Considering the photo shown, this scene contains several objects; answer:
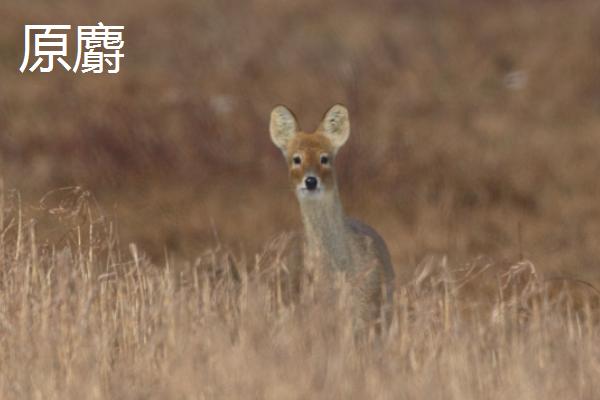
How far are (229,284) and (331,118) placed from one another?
216 centimetres

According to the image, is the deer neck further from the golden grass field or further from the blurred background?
the blurred background

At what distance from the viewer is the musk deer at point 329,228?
1189 cm

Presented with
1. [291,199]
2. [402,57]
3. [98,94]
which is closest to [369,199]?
[291,199]

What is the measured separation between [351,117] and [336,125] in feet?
43.3

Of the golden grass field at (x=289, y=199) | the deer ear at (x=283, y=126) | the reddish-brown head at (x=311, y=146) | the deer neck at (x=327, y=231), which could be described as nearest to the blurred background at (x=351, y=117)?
the golden grass field at (x=289, y=199)

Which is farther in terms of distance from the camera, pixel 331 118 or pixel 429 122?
pixel 429 122

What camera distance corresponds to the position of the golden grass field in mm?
9477

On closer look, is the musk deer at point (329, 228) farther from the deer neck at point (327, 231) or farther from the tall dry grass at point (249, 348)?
the tall dry grass at point (249, 348)

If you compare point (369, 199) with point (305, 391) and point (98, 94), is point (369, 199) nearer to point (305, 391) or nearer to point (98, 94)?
point (98, 94)

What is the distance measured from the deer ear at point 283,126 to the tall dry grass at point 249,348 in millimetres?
1842

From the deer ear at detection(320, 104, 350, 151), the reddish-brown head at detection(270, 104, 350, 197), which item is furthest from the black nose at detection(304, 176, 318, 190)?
the deer ear at detection(320, 104, 350, 151)

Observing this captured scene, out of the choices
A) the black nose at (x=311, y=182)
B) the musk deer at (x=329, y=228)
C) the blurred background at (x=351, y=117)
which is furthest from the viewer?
the blurred background at (x=351, y=117)

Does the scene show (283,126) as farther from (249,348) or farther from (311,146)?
(249,348)

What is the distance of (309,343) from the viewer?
30.6 ft
